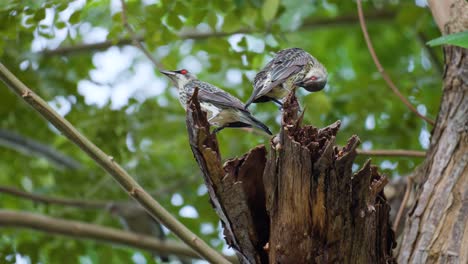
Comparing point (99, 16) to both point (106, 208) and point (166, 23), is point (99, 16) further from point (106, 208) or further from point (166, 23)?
point (106, 208)

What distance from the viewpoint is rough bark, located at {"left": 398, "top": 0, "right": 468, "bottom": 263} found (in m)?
4.23

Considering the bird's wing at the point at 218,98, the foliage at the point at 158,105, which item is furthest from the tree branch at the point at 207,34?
the bird's wing at the point at 218,98

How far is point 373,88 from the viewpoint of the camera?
6.71m

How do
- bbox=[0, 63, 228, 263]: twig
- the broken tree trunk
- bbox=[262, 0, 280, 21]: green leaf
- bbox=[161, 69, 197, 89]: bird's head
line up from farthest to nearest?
bbox=[262, 0, 280, 21]: green leaf → bbox=[161, 69, 197, 89]: bird's head → bbox=[0, 63, 228, 263]: twig → the broken tree trunk

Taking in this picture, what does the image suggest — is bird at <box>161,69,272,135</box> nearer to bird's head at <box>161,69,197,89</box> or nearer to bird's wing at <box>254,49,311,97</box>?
bird's wing at <box>254,49,311,97</box>

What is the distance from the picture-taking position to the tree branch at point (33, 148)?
714 cm

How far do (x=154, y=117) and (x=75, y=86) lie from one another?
0.75 meters

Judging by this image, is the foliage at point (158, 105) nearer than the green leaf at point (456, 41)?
No

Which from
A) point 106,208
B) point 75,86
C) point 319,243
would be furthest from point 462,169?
point 75,86

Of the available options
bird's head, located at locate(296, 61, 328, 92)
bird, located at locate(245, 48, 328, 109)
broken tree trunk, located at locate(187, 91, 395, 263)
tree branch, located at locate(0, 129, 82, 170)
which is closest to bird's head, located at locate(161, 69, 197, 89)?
bird, located at locate(245, 48, 328, 109)

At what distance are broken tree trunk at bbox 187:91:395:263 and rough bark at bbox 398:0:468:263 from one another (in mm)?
614

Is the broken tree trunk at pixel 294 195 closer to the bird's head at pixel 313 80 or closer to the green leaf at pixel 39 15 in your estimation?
the bird's head at pixel 313 80

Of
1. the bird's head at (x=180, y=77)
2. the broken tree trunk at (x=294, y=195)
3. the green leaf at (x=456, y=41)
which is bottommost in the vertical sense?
the broken tree trunk at (x=294, y=195)

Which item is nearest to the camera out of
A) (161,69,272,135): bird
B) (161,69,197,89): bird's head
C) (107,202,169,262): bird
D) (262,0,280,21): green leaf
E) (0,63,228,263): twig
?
(0,63,228,263): twig
